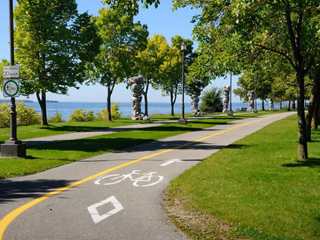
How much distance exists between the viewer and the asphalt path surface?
5.37 m

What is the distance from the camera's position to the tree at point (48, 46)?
26281 mm

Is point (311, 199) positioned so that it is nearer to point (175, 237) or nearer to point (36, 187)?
point (175, 237)

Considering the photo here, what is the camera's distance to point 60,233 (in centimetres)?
527

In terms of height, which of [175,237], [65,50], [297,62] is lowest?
[175,237]

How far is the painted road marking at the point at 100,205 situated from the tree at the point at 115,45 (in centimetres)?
3044

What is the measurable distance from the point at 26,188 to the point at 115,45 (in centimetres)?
3139

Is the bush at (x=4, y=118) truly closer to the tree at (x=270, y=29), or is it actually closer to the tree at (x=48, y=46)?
the tree at (x=48, y=46)

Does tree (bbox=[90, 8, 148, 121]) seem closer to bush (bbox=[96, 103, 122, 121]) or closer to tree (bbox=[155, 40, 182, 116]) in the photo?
bush (bbox=[96, 103, 122, 121])

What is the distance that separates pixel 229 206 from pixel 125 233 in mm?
2253

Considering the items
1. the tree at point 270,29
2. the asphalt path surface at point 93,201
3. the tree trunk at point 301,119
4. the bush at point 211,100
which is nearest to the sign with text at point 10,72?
the asphalt path surface at point 93,201

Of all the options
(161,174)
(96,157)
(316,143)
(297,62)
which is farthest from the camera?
(316,143)

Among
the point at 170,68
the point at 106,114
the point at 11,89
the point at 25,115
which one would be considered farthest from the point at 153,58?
the point at 11,89

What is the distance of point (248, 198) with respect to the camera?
719 centimetres

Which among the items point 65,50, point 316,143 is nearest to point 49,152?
point 316,143
